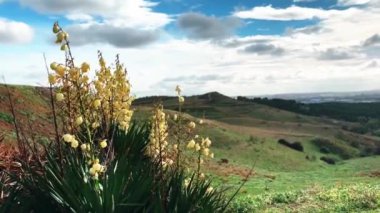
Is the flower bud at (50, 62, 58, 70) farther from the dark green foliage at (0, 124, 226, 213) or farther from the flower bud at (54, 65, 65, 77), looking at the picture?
the dark green foliage at (0, 124, 226, 213)

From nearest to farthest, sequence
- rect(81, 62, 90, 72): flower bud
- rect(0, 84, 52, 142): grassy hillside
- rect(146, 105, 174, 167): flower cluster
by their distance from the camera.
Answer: rect(81, 62, 90, 72): flower bud
rect(146, 105, 174, 167): flower cluster
rect(0, 84, 52, 142): grassy hillside

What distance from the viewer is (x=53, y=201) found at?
20.6 feet

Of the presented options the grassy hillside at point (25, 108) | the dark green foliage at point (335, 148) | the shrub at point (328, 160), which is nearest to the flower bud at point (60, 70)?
the grassy hillside at point (25, 108)

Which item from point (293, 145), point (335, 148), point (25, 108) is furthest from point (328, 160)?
point (25, 108)

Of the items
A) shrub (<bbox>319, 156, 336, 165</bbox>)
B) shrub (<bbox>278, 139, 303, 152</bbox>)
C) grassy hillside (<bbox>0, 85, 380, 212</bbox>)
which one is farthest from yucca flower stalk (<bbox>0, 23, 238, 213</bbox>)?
shrub (<bbox>278, 139, 303, 152</bbox>)

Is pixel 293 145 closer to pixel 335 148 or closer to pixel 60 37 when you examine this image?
pixel 335 148

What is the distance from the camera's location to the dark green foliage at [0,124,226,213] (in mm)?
5848

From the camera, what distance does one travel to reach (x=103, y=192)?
19.1 feet

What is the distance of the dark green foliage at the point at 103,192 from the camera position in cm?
585

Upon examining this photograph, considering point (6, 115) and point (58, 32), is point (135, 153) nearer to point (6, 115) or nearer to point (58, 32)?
point (58, 32)

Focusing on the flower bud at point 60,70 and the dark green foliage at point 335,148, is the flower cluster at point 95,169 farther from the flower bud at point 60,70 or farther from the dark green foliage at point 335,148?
the dark green foliage at point 335,148

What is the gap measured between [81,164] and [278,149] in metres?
51.3

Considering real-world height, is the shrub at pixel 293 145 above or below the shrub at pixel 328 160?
above

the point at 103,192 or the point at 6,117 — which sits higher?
the point at 103,192
